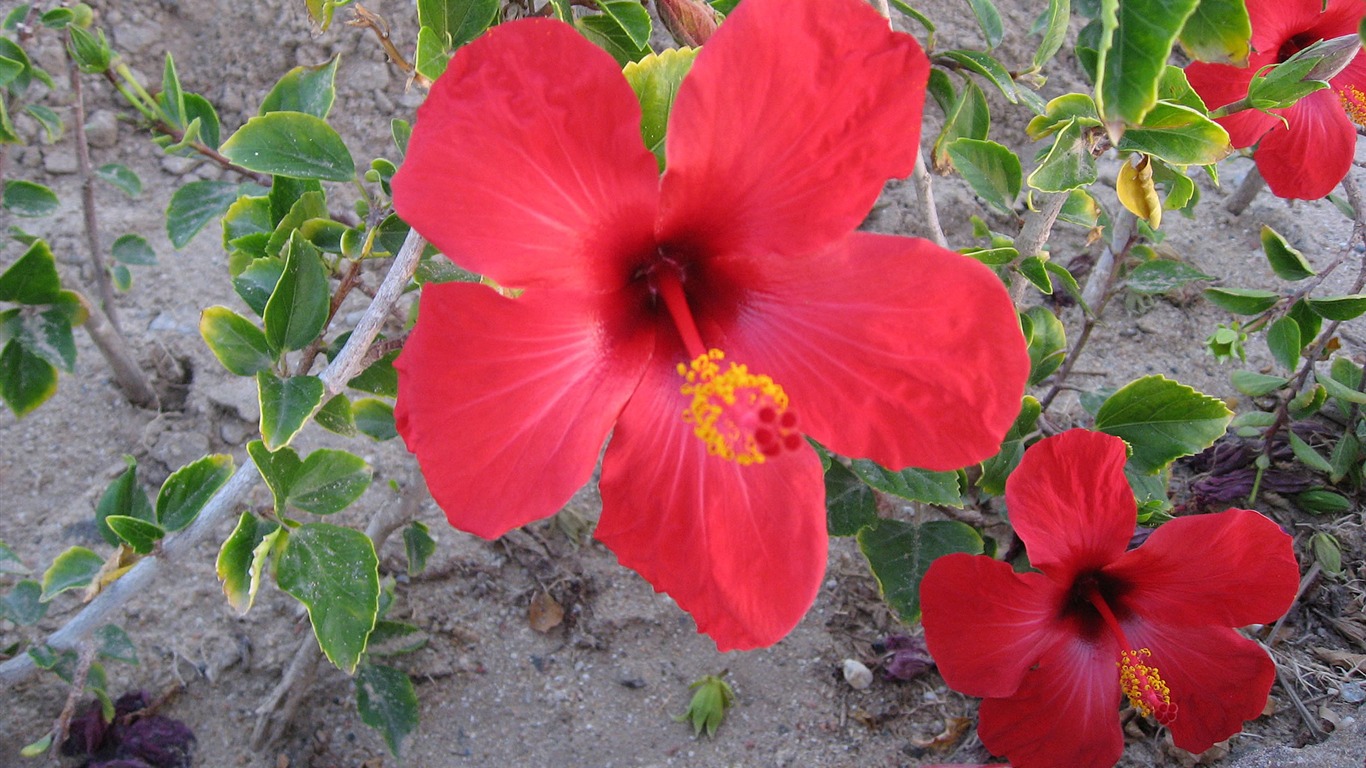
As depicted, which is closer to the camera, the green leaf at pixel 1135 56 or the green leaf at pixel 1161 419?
the green leaf at pixel 1135 56

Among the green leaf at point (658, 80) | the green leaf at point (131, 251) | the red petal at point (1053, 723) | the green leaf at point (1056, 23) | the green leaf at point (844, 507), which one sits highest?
the green leaf at point (1056, 23)

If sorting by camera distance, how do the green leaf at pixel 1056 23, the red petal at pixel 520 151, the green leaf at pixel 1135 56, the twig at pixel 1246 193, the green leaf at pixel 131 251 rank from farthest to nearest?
1. the twig at pixel 1246 193
2. the green leaf at pixel 131 251
3. the green leaf at pixel 1056 23
4. the red petal at pixel 520 151
5. the green leaf at pixel 1135 56

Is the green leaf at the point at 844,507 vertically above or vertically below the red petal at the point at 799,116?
below

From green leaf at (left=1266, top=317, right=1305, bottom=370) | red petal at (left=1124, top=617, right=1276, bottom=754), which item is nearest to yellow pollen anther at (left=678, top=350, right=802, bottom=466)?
red petal at (left=1124, top=617, right=1276, bottom=754)

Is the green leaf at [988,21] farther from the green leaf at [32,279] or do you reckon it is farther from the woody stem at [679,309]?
the green leaf at [32,279]

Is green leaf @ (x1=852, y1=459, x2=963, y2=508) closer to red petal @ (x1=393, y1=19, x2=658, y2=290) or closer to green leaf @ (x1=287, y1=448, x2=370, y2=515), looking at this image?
red petal @ (x1=393, y1=19, x2=658, y2=290)

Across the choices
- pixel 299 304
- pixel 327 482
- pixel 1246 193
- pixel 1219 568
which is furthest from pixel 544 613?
pixel 1246 193

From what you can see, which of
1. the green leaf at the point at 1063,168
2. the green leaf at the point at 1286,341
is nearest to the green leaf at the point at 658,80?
the green leaf at the point at 1063,168

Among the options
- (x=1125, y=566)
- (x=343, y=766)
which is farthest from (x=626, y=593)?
(x=1125, y=566)

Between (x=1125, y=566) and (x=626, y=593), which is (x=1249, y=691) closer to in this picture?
(x=1125, y=566)
